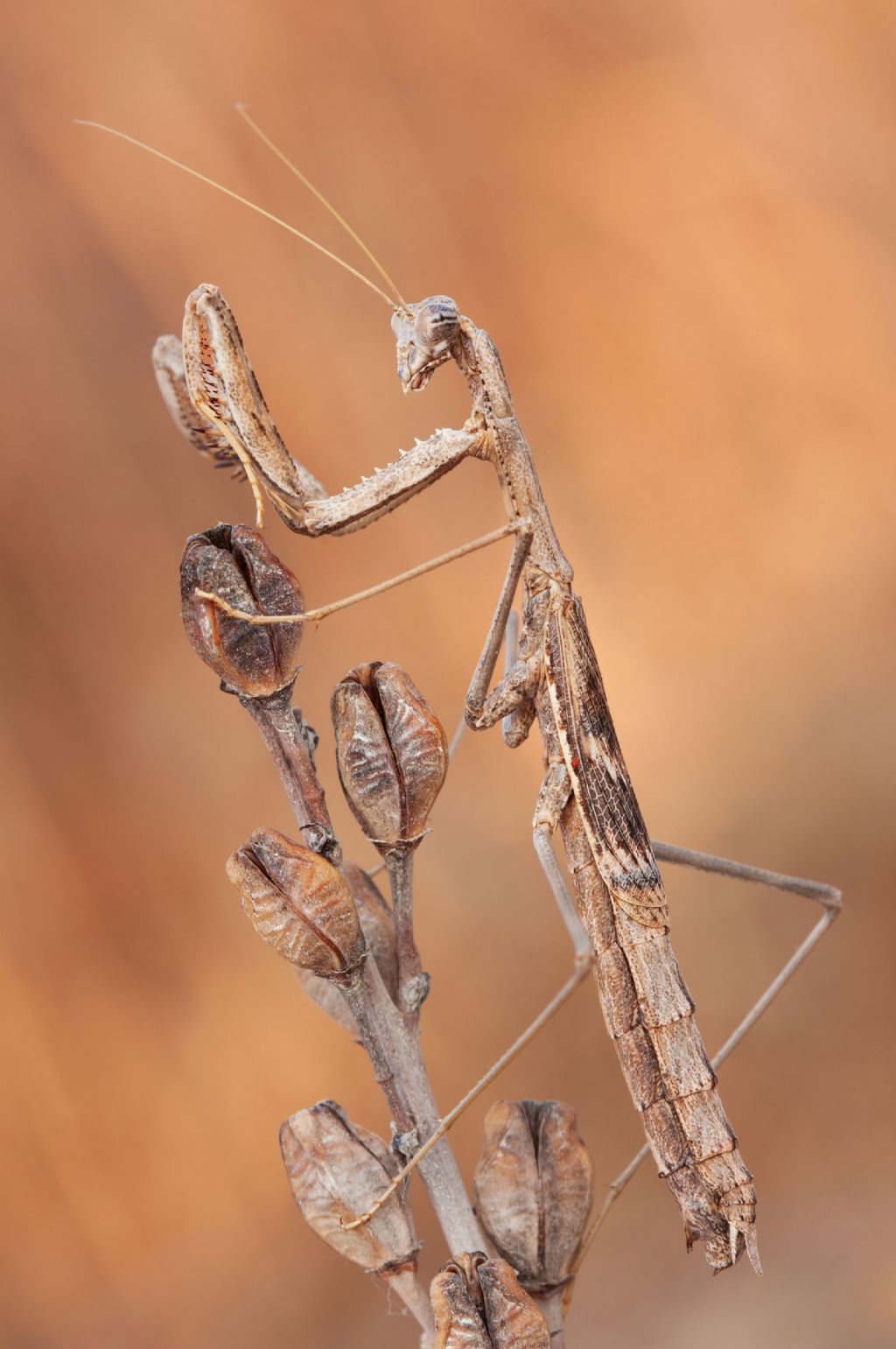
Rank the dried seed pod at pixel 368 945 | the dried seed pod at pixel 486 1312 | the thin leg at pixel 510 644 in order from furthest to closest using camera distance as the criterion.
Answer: the thin leg at pixel 510 644 → the dried seed pod at pixel 368 945 → the dried seed pod at pixel 486 1312

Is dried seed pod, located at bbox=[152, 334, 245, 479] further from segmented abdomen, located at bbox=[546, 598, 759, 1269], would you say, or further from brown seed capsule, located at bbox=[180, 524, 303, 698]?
segmented abdomen, located at bbox=[546, 598, 759, 1269]

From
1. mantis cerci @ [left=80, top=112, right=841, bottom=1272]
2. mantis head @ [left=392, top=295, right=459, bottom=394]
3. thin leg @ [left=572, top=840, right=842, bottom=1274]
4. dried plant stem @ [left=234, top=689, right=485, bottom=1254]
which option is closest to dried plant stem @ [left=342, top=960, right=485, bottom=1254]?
dried plant stem @ [left=234, top=689, right=485, bottom=1254]

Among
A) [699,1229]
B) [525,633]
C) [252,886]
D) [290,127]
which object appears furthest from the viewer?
[290,127]

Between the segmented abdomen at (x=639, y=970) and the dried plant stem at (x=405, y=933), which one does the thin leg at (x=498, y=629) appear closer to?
the segmented abdomen at (x=639, y=970)

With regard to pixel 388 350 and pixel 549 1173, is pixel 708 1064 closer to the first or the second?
pixel 549 1173

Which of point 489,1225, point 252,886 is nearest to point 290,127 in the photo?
point 252,886

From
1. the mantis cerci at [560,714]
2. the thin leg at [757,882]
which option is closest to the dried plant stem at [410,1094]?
the mantis cerci at [560,714]

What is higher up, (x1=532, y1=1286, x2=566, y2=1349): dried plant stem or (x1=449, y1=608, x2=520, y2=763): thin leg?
(x1=449, y1=608, x2=520, y2=763): thin leg
